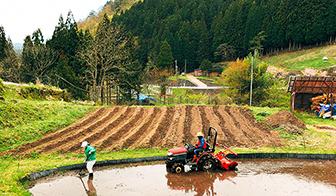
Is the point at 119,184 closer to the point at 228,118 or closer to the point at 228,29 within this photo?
the point at 228,118

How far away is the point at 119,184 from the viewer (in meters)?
8.21

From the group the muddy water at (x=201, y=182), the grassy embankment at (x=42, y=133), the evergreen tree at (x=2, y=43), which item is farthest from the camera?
the evergreen tree at (x=2, y=43)

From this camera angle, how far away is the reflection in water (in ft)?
25.5

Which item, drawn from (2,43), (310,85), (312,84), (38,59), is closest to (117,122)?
(310,85)

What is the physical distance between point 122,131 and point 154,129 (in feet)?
6.16

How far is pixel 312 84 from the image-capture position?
1920 centimetres

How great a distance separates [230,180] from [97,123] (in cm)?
985

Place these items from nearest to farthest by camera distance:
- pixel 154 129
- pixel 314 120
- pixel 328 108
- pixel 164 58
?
pixel 154 129 < pixel 314 120 < pixel 328 108 < pixel 164 58

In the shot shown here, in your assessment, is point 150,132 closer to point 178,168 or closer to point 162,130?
point 162,130

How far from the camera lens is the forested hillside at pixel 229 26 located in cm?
5341

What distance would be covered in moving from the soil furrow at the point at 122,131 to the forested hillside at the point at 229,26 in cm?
4986

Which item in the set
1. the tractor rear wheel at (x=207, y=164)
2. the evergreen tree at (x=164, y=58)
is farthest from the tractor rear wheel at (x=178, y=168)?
the evergreen tree at (x=164, y=58)

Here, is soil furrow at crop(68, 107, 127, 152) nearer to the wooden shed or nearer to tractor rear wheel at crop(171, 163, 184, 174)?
tractor rear wheel at crop(171, 163, 184, 174)

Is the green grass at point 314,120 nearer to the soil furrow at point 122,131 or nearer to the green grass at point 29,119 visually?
the soil furrow at point 122,131
